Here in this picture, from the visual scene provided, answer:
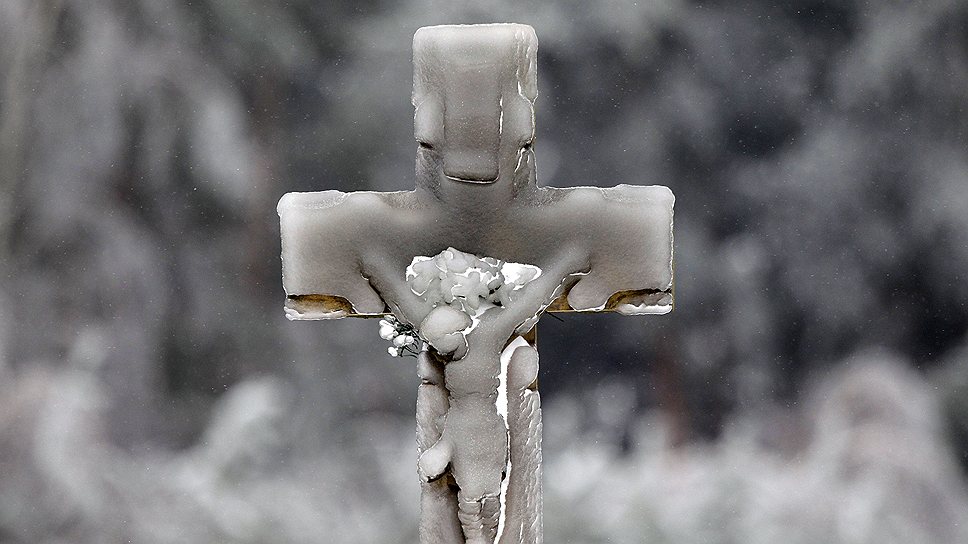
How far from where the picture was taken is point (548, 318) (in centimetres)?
347

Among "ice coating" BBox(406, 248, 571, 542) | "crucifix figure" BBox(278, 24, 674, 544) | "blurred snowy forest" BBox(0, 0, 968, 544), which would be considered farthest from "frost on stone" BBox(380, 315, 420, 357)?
"blurred snowy forest" BBox(0, 0, 968, 544)

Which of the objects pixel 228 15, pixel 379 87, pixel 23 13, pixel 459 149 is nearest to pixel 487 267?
pixel 459 149

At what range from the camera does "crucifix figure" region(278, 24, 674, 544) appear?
1856 millimetres

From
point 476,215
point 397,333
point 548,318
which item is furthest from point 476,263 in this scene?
point 548,318

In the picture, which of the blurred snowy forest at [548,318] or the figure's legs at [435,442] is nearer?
the figure's legs at [435,442]

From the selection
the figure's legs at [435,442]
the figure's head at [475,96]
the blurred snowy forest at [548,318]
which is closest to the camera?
the figure's head at [475,96]

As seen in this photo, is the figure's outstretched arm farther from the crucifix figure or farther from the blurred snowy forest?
the blurred snowy forest

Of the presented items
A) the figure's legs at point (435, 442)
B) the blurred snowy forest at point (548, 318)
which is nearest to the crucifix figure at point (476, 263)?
the figure's legs at point (435, 442)

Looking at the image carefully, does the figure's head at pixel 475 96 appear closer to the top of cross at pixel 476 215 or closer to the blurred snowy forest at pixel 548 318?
the top of cross at pixel 476 215

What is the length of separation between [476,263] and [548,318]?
1.57 metres

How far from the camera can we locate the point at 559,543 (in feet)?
11.4

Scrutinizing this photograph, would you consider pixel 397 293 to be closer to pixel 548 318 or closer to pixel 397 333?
pixel 397 333

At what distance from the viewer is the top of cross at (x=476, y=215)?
1.85 metres

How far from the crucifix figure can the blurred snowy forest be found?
1426 mm
